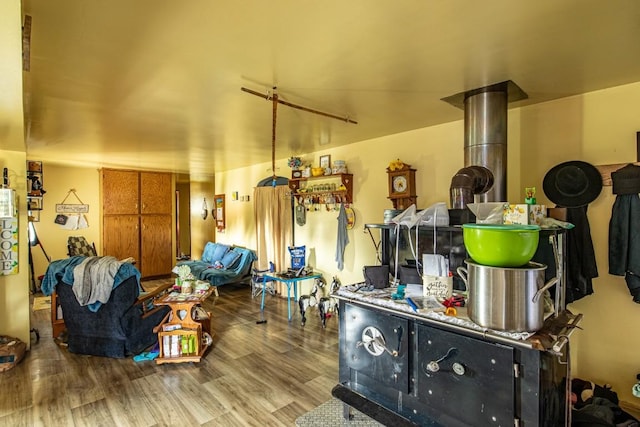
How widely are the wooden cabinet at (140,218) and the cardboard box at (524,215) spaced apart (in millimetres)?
7277

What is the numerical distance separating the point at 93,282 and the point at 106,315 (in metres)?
0.37

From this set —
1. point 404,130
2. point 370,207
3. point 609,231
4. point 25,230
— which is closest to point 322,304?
point 370,207

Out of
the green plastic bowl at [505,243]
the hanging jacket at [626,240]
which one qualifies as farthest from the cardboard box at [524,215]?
the hanging jacket at [626,240]

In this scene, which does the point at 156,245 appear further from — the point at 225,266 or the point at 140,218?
the point at 225,266

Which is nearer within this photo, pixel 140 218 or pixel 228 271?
pixel 228 271

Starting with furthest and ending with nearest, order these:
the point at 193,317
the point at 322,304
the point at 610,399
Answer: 1. the point at 322,304
2. the point at 193,317
3. the point at 610,399

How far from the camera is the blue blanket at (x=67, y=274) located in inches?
127

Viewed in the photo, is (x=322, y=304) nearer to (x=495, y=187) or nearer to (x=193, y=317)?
(x=193, y=317)

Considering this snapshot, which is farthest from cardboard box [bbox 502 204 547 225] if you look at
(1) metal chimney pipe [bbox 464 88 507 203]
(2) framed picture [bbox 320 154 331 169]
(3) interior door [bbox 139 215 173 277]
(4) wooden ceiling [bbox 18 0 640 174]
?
(3) interior door [bbox 139 215 173 277]

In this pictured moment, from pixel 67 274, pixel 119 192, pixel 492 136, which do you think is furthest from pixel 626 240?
pixel 119 192

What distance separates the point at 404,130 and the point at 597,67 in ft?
6.07

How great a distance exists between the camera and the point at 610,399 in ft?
7.61

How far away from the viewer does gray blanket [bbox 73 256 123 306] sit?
3.16 m

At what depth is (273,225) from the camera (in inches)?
226
